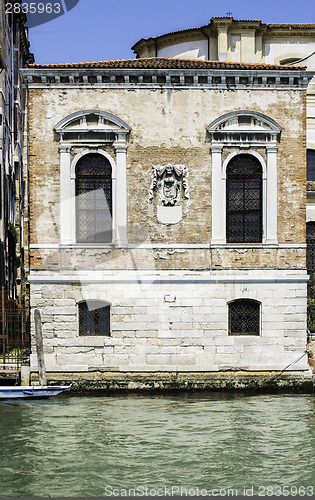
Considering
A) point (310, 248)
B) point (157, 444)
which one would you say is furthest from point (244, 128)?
point (157, 444)

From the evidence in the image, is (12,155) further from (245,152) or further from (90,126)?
(245,152)

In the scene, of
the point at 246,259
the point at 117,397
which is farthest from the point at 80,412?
the point at 246,259

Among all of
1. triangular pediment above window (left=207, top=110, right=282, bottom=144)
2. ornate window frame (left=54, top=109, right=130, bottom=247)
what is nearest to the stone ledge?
ornate window frame (left=54, top=109, right=130, bottom=247)

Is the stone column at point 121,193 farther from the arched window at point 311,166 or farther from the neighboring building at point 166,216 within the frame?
the arched window at point 311,166

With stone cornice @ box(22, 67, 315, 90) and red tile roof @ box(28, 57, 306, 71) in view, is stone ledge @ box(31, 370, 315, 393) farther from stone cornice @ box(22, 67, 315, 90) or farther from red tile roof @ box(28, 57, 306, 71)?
red tile roof @ box(28, 57, 306, 71)

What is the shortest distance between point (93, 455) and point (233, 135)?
8395mm

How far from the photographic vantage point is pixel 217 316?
15906mm

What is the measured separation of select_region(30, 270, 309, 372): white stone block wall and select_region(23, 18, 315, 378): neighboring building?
0.02 meters

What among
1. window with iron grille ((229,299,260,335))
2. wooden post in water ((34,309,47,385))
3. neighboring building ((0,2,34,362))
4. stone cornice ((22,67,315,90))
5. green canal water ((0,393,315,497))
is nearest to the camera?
green canal water ((0,393,315,497))

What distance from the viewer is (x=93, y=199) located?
16094 mm

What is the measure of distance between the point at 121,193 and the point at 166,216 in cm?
119

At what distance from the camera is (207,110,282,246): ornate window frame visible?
1600 cm

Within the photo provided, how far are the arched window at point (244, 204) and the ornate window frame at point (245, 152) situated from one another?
19 centimetres

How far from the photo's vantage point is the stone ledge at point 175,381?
15594 millimetres
